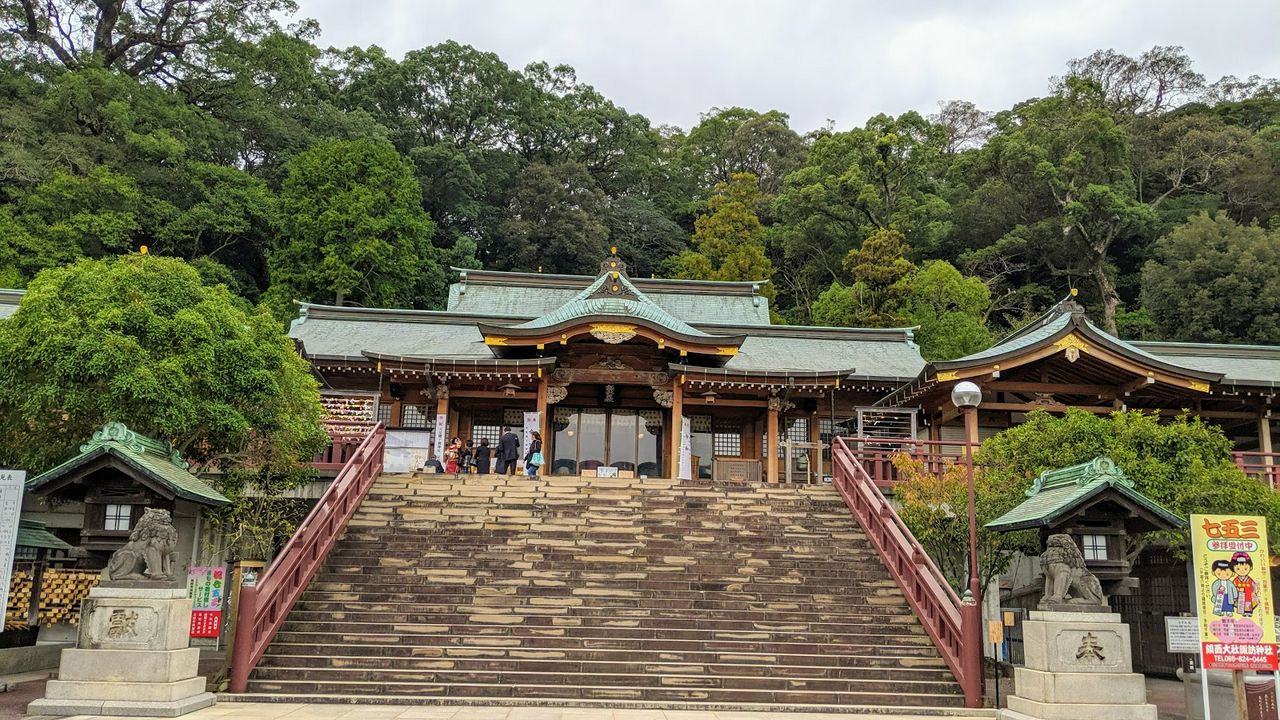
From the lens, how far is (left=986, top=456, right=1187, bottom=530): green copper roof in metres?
10.4

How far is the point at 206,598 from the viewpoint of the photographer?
15.9 m

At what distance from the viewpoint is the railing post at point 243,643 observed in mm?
11180

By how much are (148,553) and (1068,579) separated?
11.2 m

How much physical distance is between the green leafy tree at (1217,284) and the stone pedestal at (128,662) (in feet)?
134

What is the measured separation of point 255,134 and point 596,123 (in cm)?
2044

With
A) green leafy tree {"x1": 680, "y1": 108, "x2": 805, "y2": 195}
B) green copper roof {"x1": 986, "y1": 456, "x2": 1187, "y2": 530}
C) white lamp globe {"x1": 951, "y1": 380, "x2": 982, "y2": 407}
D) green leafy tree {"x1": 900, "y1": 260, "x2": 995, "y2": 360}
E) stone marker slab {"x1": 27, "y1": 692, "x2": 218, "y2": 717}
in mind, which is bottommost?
stone marker slab {"x1": 27, "y1": 692, "x2": 218, "y2": 717}

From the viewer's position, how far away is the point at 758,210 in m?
53.3

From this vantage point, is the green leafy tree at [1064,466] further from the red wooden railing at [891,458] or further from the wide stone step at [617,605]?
the wide stone step at [617,605]

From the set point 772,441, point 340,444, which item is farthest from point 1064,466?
point 340,444

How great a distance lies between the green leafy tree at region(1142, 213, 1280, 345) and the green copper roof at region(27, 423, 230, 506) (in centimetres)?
4017

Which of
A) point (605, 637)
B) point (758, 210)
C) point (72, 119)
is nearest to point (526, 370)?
point (605, 637)

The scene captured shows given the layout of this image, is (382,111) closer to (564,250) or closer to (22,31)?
(564,250)

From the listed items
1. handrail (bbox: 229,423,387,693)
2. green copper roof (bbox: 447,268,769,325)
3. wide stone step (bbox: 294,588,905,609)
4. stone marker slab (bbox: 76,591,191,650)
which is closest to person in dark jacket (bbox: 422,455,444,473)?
handrail (bbox: 229,423,387,693)

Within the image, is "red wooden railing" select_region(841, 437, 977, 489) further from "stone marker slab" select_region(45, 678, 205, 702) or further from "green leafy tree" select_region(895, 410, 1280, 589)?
"stone marker slab" select_region(45, 678, 205, 702)
